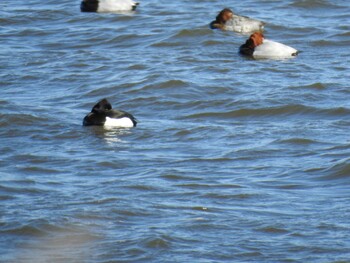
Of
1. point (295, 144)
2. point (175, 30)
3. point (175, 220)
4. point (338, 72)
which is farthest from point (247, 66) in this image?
point (175, 220)

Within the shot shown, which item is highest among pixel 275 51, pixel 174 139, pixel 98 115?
pixel 275 51

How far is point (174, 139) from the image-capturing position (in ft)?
42.9

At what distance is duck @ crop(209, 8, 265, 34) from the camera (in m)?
19.0

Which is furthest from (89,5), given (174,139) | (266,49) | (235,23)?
(174,139)

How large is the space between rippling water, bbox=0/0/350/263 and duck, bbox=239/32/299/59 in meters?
0.26

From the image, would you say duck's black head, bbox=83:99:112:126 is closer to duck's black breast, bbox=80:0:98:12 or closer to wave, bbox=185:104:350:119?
wave, bbox=185:104:350:119

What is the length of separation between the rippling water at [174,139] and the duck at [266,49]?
258mm

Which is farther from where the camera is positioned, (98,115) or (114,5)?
(114,5)

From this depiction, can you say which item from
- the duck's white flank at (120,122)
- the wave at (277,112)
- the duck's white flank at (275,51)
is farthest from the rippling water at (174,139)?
the duck's white flank at (275,51)

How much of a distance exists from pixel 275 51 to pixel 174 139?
443 cm

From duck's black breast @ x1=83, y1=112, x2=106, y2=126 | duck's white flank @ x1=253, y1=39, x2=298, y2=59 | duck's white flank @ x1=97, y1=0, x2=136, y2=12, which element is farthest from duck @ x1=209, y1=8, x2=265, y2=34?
duck's black breast @ x1=83, y1=112, x2=106, y2=126

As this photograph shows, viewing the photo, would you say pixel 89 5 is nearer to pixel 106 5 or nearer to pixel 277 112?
pixel 106 5

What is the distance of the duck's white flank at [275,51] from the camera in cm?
1700

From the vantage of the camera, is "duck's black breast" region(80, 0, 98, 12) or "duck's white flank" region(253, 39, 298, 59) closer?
"duck's white flank" region(253, 39, 298, 59)
